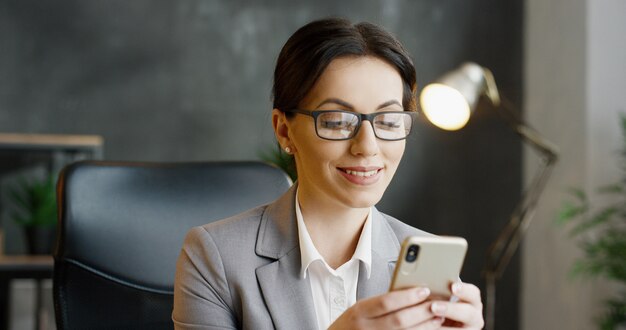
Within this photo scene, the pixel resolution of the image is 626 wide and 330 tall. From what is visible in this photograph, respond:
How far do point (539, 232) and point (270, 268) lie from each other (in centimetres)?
290

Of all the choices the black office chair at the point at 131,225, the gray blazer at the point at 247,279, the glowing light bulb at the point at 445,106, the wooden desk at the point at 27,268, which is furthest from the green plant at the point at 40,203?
the gray blazer at the point at 247,279

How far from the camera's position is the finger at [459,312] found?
3.51 ft

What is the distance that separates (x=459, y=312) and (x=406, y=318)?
8 cm

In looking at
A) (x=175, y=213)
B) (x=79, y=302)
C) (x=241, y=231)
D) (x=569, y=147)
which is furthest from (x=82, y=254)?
(x=569, y=147)

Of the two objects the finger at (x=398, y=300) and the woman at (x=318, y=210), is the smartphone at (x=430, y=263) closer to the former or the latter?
the finger at (x=398, y=300)

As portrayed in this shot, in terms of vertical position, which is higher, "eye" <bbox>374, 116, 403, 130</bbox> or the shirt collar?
"eye" <bbox>374, 116, 403, 130</bbox>

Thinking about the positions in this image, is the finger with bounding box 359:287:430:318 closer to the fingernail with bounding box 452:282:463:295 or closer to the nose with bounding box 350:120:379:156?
the fingernail with bounding box 452:282:463:295

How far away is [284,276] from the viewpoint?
1.32 metres

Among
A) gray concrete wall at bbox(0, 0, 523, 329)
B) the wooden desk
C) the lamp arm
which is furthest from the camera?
gray concrete wall at bbox(0, 0, 523, 329)

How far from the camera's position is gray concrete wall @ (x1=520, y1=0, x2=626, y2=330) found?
359cm

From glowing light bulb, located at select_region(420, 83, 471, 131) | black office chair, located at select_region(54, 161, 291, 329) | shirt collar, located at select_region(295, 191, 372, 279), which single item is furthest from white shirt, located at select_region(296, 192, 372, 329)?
glowing light bulb, located at select_region(420, 83, 471, 131)

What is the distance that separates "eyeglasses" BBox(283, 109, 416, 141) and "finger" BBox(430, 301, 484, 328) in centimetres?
28

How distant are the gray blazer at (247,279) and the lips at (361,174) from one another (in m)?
0.16

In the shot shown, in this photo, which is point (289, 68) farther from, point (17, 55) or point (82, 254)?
point (17, 55)
